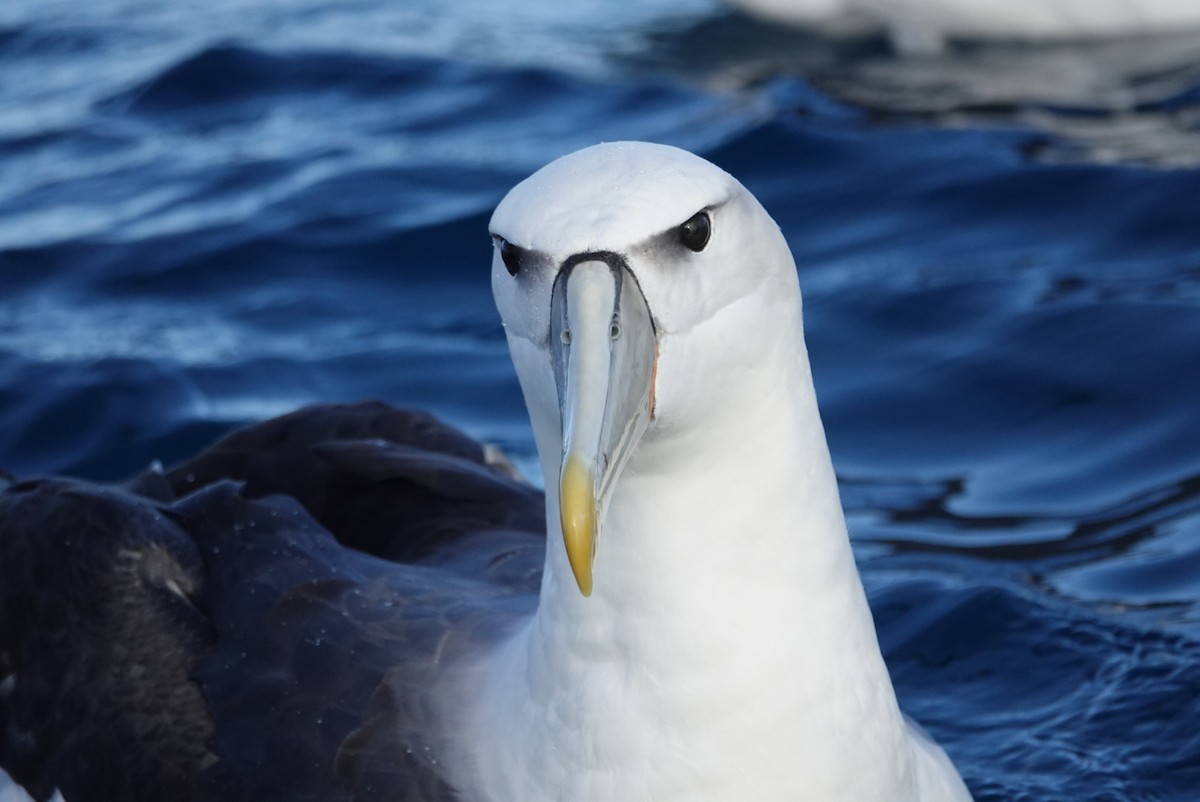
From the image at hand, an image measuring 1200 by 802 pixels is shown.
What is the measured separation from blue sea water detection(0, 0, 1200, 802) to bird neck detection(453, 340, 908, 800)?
4.67 feet

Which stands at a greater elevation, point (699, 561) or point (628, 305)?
point (628, 305)

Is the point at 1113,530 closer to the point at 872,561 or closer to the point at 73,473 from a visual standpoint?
the point at 872,561

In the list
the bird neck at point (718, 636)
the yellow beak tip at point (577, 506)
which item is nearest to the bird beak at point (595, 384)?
the yellow beak tip at point (577, 506)

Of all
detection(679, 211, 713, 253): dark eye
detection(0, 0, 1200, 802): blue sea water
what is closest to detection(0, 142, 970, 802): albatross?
detection(679, 211, 713, 253): dark eye

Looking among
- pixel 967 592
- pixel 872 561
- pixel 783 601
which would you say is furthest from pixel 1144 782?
pixel 783 601

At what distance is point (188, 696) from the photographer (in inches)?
140

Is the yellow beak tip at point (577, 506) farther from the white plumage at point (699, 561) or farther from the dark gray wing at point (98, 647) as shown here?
the dark gray wing at point (98, 647)

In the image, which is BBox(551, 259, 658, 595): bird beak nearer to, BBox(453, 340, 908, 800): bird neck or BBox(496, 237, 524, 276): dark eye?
BBox(496, 237, 524, 276): dark eye

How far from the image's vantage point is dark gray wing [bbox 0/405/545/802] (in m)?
3.32

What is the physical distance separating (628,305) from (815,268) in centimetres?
463

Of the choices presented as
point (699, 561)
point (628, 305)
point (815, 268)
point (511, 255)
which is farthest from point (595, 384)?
point (815, 268)

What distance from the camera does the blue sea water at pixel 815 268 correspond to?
487cm

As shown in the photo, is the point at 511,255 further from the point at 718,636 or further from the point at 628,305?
the point at 718,636

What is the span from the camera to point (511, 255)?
106 inches
